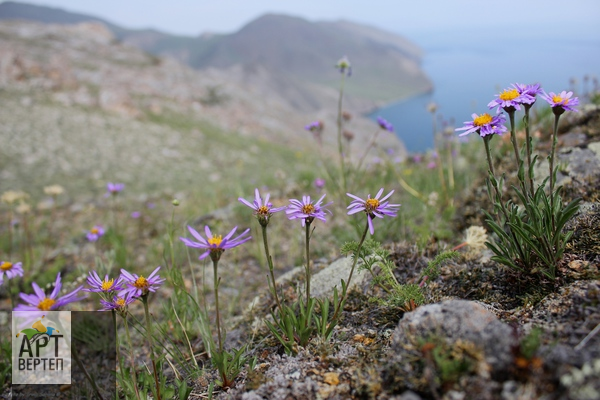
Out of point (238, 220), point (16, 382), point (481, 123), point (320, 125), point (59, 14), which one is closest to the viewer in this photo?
point (481, 123)

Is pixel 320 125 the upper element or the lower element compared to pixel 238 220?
upper

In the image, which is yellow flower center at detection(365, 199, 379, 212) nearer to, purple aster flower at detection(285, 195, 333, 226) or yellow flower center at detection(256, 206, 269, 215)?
purple aster flower at detection(285, 195, 333, 226)

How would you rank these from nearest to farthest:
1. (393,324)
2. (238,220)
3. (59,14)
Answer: (393,324) < (238,220) < (59,14)

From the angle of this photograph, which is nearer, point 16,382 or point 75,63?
point 16,382

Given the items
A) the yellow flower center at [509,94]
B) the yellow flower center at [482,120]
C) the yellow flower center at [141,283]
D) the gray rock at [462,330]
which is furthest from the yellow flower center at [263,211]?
the yellow flower center at [509,94]

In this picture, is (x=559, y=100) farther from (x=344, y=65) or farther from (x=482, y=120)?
(x=344, y=65)

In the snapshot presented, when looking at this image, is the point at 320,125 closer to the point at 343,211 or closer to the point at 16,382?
the point at 343,211

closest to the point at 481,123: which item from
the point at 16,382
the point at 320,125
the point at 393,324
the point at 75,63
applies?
the point at 393,324
